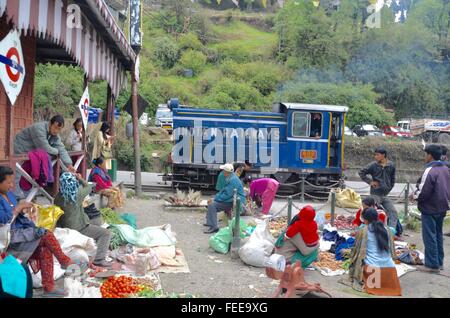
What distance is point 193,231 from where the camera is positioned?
9398mm

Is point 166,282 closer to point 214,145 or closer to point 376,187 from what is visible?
point 376,187

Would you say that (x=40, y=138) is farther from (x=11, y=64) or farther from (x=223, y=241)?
(x=223, y=241)

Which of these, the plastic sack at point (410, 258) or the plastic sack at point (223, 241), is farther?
the plastic sack at point (223, 241)

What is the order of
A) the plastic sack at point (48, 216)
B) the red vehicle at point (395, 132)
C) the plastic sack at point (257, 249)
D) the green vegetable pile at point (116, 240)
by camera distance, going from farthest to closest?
the red vehicle at point (395, 132), the green vegetable pile at point (116, 240), the plastic sack at point (257, 249), the plastic sack at point (48, 216)

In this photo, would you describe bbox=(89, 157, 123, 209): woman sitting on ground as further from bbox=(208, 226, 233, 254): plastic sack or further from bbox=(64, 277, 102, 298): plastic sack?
bbox=(64, 277, 102, 298): plastic sack

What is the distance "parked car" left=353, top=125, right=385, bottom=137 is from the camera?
100 feet

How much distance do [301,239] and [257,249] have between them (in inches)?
33.3

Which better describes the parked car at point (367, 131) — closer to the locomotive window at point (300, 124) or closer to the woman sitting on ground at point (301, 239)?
the locomotive window at point (300, 124)

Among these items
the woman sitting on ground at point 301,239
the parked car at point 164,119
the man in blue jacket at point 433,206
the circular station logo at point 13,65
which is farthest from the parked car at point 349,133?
the circular station logo at point 13,65

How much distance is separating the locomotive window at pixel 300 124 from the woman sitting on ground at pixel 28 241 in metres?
11.3

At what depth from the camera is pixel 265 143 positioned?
51.1 ft

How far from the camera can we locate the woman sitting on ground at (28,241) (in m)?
4.71

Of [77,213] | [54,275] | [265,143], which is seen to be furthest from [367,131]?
[54,275]
